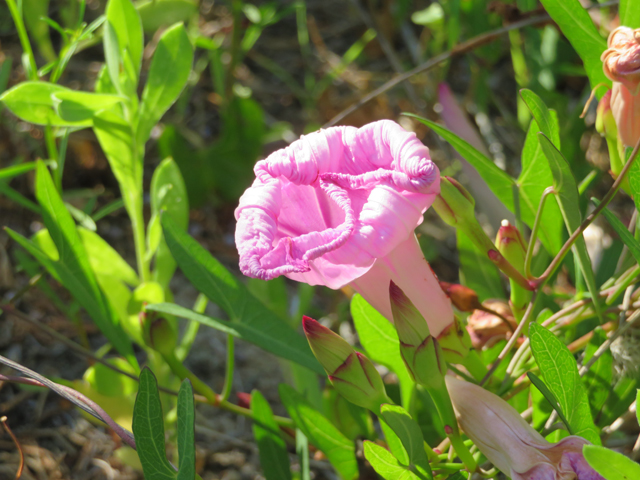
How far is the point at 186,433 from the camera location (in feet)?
2.14

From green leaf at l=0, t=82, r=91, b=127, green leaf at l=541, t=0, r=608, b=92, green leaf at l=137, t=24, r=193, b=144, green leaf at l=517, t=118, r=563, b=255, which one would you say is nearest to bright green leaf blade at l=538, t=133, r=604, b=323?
green leaf at l=517, t=118, r=563, b=255

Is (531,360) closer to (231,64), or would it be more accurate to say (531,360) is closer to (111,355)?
(111,355)

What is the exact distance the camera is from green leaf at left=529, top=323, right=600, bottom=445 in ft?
2.11

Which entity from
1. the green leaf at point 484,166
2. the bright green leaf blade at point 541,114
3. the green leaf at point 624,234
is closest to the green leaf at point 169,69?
the green leaf at point 484,166

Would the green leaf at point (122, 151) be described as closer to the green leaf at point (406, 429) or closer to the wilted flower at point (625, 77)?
the green leaf at point (406, 429)

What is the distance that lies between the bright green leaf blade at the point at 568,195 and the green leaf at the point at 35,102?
712 millimetres

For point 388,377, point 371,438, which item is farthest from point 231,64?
point 371,438

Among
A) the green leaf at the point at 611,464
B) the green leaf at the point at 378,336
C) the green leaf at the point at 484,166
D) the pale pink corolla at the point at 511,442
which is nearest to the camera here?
the green leaf at the point at 611,464

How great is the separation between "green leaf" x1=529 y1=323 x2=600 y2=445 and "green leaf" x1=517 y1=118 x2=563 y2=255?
286mm

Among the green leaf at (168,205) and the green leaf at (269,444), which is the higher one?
the green leaf at (168,205)

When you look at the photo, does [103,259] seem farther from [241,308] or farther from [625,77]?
[625,77]

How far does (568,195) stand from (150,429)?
1.89 feet

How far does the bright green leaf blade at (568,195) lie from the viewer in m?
0.68

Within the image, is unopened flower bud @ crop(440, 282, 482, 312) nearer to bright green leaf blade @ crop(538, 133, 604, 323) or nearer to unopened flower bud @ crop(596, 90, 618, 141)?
bright green leaf blade @ crop(538, 133, 604, 323)
